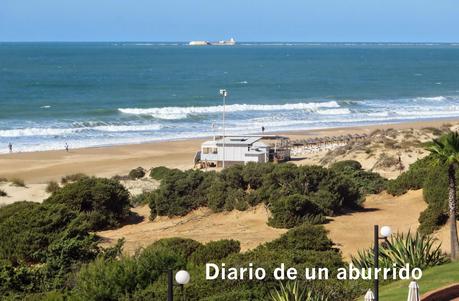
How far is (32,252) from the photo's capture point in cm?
1695

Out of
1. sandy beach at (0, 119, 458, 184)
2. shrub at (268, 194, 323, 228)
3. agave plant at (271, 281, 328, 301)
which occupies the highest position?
agave plant at (271, 281, 328, 301)

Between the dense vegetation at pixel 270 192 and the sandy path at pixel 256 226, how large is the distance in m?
0.32

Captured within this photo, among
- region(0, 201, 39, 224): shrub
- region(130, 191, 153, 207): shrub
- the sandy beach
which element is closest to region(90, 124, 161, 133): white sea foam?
the sandy beach

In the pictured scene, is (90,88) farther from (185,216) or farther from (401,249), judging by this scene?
(401,249)

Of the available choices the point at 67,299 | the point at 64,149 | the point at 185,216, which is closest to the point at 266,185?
the point at 185,216

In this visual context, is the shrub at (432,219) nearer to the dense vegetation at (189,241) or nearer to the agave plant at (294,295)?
the dense vegetation at (189,241)

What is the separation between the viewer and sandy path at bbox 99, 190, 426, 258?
62.9ft

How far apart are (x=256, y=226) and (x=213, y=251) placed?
19.8ft

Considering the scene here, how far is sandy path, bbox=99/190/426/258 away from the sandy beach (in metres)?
14.7

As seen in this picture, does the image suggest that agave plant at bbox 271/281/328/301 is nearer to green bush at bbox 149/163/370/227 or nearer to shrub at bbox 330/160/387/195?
green bush at bbox 149/163/370/227

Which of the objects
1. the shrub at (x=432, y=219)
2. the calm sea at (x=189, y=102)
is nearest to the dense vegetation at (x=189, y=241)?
the shrub at (x=432, y=219)

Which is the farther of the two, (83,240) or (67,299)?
(83,240)

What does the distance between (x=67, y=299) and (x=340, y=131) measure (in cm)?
4429

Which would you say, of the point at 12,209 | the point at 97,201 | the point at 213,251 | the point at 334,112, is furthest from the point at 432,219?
the point at 334,112
